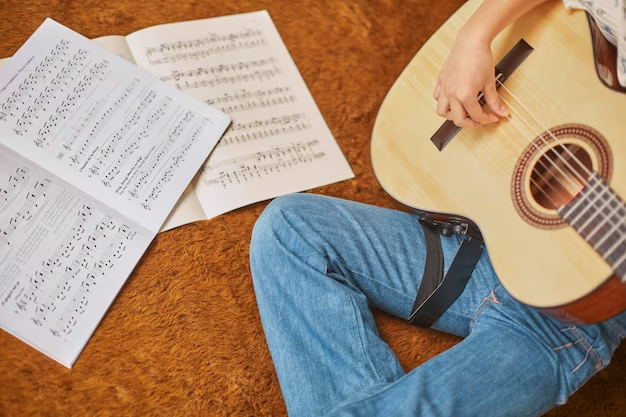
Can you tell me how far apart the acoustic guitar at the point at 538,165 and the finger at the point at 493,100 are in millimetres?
16

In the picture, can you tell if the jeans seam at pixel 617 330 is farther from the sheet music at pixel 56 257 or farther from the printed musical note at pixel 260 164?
the sheet music at pixel 56 257

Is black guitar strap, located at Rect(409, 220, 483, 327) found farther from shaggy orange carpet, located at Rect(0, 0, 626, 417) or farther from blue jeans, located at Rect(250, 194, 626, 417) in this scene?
shaggy orange carpet, located at Rect(0, 0, 626, 417)

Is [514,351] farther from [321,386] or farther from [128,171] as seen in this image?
[128,171]

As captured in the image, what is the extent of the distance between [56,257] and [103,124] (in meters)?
0.28

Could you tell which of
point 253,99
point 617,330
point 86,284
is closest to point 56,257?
point 86,284

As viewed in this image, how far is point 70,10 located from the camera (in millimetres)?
1338

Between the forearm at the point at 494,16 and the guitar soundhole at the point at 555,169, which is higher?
the forearm at the point at 494,16

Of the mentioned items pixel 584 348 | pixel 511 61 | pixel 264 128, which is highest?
pixel 511 61

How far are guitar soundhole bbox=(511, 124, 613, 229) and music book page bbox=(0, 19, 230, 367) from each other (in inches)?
24.9

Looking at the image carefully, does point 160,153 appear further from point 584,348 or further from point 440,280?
point 584,348

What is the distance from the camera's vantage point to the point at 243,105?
1313 mm

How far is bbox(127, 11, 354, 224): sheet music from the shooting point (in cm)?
122

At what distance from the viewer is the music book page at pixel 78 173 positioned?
3.40ft

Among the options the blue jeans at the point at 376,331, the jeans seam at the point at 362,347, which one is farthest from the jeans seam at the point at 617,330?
the jeans seam at the point at 362,347
